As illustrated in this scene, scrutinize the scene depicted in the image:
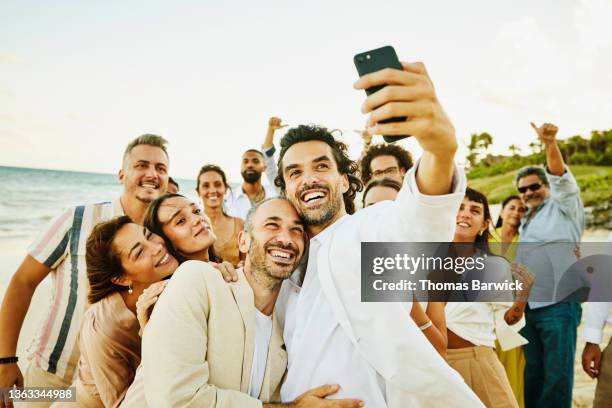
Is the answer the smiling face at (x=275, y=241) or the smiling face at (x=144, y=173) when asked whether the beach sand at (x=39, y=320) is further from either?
the smiling face at (x=275, y=241)

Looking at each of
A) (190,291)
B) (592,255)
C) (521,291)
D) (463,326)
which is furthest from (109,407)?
(592,255)

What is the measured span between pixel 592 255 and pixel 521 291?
1.30 metres

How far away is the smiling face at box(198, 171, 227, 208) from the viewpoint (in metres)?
5.56

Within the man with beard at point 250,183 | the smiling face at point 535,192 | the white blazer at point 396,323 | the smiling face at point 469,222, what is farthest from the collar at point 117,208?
the smiling face at point 535,192

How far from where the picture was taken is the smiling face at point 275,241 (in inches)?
90.8

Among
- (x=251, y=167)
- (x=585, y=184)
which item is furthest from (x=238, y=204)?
(x=585, y=184)

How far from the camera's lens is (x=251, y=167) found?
21.3ft

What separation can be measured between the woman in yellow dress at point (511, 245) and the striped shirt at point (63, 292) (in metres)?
3.53

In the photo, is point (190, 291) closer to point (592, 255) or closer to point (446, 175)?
point (446, 175)

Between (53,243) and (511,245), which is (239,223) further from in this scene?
(511,245)

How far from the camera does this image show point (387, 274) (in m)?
2.02

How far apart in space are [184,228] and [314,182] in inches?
37.2

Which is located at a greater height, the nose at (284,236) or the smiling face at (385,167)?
the smiling face at (385,167)

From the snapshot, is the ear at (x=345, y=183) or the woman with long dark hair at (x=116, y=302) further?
the ear at (x=345, y=183)
